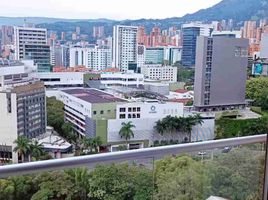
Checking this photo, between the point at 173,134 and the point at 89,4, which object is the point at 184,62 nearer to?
the point at 173,134

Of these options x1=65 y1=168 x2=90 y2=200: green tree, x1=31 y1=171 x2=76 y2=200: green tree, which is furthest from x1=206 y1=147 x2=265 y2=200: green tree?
x1=31 y1=171 x2=76 y2=200: green tree

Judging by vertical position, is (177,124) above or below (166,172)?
below

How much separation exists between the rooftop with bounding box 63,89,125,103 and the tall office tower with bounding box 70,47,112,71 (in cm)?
34

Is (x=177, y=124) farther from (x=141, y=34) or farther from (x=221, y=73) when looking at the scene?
(x=141, y=34)

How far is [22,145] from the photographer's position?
10.7 feet

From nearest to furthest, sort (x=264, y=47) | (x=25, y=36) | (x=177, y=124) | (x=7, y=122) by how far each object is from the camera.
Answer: (x=264, y=47) → (x=7, y=122) → (x=25, y=36) → (x=177, y=124)

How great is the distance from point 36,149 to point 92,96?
1303mm

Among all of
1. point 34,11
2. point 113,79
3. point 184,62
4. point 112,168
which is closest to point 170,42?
point 184,62

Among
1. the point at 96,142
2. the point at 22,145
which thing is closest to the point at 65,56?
the point at 96,142

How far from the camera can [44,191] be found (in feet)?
5.77

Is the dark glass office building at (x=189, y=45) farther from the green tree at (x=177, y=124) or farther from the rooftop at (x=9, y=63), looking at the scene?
the rooftop at (x=9, y=63)

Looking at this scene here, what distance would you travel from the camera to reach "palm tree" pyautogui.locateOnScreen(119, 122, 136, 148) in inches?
152

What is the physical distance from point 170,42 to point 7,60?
195 centimetres

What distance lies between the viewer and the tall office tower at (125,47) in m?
4.43
